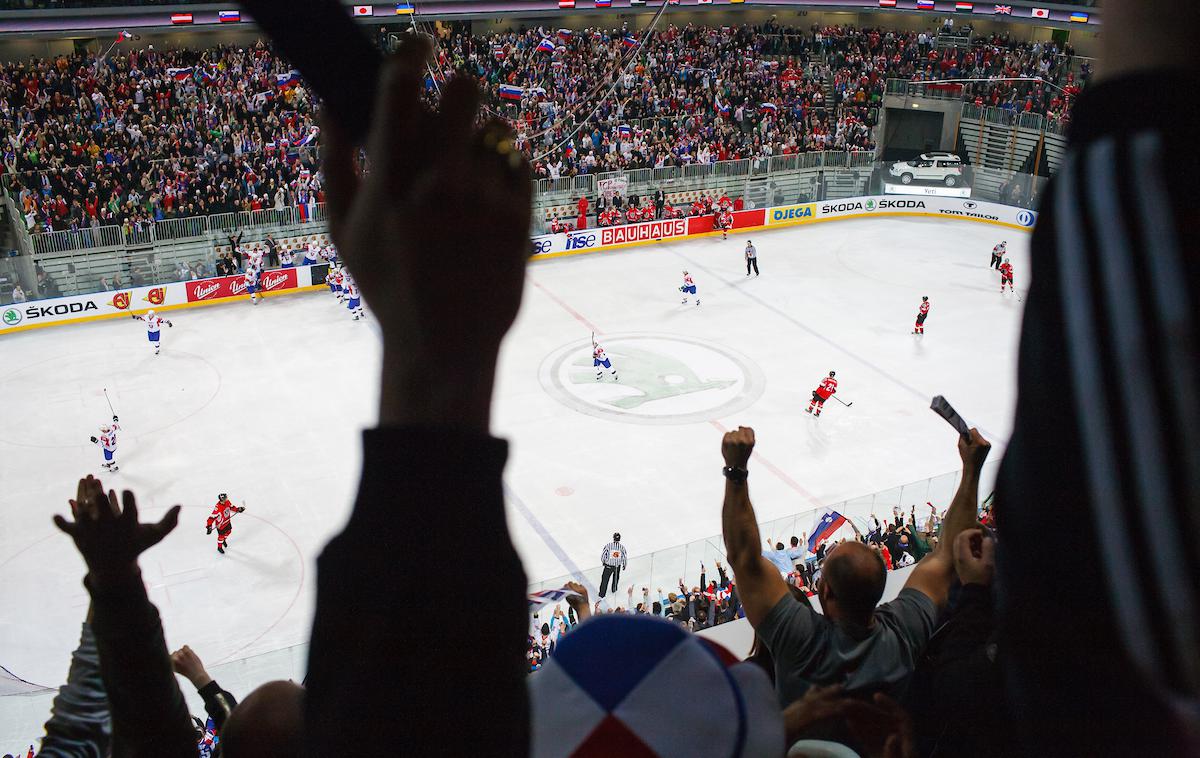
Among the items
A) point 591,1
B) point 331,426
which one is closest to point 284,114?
point 591,1

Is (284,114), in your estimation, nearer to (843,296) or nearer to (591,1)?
(591,1)

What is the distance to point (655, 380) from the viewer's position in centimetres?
2564

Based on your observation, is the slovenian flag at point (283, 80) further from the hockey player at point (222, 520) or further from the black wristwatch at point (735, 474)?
the black wristwatch at point (735, 474)

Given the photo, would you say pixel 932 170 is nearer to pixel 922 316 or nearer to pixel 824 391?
pixel 922 316

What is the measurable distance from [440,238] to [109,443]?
70.4 feet

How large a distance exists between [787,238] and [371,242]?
38909mm

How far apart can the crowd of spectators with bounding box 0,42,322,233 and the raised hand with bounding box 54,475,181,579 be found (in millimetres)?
30041

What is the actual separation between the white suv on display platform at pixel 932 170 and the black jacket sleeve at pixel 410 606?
145 feet

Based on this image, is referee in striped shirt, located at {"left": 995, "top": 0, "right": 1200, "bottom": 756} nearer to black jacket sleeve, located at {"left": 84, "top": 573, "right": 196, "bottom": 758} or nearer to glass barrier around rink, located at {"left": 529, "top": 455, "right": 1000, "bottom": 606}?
black jacket sleeve, located at {"left": 84, "top": 573, "right": 196, "bottom": 758}

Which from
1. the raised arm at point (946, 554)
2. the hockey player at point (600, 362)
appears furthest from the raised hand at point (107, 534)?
the hockey player at point (600, 362)

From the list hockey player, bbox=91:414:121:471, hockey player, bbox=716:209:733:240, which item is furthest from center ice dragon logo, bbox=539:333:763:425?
hockey player, bbox=716:209:733:240

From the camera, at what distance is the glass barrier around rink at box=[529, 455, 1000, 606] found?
15.8m

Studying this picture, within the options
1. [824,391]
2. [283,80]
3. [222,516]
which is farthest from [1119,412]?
[283,80]

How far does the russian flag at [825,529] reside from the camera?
16.0 metres
